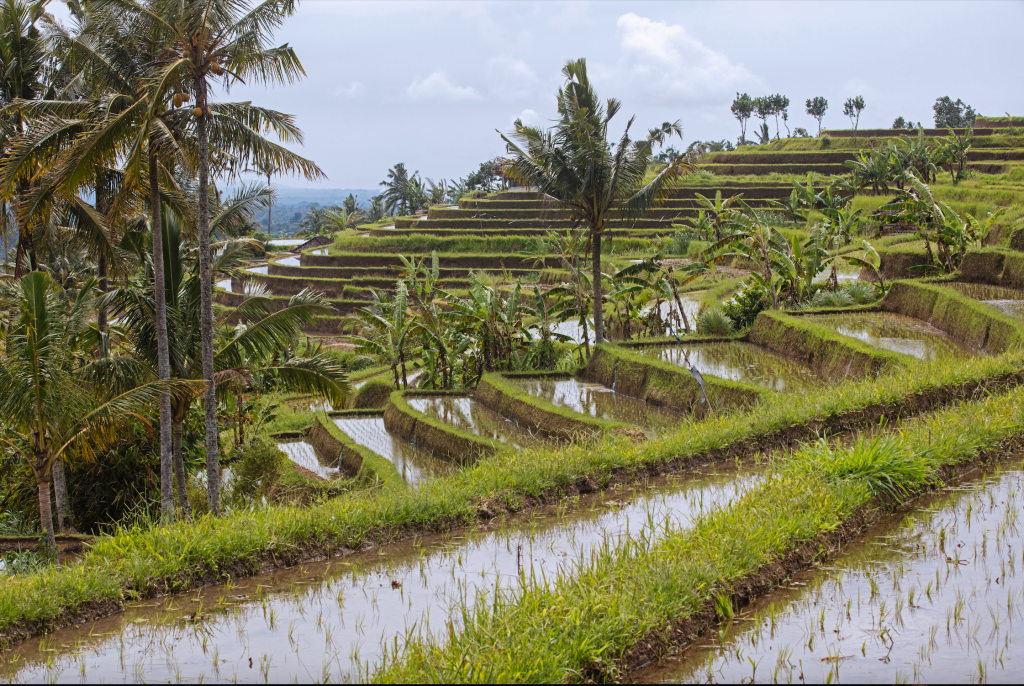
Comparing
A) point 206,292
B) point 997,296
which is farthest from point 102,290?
point 997,296

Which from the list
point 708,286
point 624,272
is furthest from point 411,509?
point 708,286

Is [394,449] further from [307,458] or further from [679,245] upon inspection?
[679,245]

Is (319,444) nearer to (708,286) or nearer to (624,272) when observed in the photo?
(624,272)

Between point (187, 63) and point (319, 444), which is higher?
point (187, 63)

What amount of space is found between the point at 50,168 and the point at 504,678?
7601 mm

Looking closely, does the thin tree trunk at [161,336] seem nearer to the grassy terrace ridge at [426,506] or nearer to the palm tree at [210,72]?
the palm tree at [210,72]

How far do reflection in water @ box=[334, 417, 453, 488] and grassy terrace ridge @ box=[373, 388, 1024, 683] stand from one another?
4072mm

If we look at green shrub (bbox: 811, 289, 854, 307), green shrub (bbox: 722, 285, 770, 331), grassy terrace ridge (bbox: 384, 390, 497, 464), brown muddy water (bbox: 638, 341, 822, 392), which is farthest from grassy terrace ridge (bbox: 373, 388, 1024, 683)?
green shrub (bbox: 722, 285, 770, 331)

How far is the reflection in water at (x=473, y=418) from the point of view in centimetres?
1002

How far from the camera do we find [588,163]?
13.4 m

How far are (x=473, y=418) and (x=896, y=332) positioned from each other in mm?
6763

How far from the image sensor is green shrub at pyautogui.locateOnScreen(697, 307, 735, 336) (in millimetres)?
14711

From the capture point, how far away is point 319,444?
42.8ft

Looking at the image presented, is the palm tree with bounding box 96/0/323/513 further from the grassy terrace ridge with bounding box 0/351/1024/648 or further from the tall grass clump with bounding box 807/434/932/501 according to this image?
the tall grass clump with bounding box 807/434/932/501
